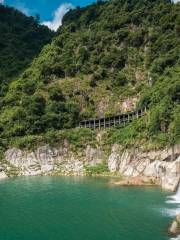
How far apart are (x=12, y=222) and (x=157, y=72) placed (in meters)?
64.7

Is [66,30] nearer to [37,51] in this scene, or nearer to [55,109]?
[37,51]

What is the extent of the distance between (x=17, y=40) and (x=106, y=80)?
57204 millimetres

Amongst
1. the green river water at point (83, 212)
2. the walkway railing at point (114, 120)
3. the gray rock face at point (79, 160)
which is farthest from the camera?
the walkway railing at point (114, 120)

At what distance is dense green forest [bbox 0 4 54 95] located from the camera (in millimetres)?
134250

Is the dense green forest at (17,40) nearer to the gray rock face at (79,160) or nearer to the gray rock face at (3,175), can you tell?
the gray rock face at (79,160)

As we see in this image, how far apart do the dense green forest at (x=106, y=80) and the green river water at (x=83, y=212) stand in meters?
16.9

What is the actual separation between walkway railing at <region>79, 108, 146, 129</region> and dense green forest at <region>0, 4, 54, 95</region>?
29.2 m

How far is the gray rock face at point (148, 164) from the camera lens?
65.4 metres

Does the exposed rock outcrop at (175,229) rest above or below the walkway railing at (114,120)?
below

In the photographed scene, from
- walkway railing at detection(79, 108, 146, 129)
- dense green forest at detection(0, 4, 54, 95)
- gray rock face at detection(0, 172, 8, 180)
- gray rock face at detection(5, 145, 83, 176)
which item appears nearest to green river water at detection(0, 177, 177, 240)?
gray rock face at detection(0, 172, 8, 180)

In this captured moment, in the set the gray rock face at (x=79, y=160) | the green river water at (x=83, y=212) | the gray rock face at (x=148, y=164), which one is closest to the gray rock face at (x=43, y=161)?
the gray rock face at (x=79, y=160)

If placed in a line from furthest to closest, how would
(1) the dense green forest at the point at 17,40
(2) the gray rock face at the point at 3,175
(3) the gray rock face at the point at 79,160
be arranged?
(1) the dense green forest at the point at 17,40
(2) the gray rock face at the point at 3,175
(3) the gray rock face at the point at 79,160

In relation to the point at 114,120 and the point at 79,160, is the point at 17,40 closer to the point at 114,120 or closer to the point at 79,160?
the point at 114,120

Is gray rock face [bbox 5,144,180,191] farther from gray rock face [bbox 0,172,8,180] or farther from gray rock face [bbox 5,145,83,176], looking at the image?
gray rock face [bbox 0,172,8,180]
